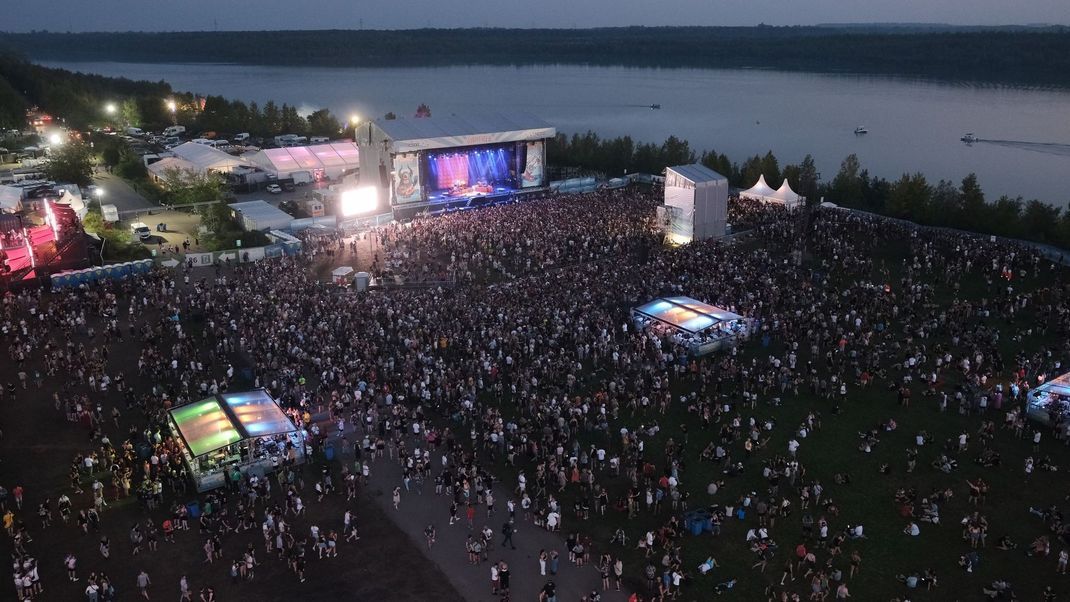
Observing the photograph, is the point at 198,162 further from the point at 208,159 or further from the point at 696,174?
the point at 696,174

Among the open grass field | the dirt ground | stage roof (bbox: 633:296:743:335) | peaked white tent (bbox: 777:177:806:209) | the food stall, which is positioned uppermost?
peaked white tent (bbox: 777:177:806:209)

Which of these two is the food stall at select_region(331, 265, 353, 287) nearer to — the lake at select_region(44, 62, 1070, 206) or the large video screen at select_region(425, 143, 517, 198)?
the large video screen at select_region(425, 143, 517, 198)

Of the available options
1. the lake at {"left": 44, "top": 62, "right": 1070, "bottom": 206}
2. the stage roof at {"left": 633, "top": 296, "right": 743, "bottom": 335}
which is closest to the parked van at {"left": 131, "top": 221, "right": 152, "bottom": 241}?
the stage roof at {"left": 633, "top": 296, "right": 743, "bottom": 335}

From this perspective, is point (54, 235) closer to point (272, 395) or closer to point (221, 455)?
point (272, 395)

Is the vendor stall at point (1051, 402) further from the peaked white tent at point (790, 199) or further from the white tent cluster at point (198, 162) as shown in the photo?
the white tent cluster at point (198, 162)

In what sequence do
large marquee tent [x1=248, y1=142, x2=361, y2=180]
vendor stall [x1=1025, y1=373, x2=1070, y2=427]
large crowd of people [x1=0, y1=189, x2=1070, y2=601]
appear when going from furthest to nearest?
1. large marquee tent [x1=248, y1=142, x2=361, y2=180]
2. vendor stall [x1=1025, y1=373, x2=1070, y2=427]
3. large crowd of people [x1=0, y1=189, x2=1070, y2=601]

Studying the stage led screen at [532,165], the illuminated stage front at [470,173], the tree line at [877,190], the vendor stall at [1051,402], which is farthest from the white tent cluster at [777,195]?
the vendor stall at [1051,402]
